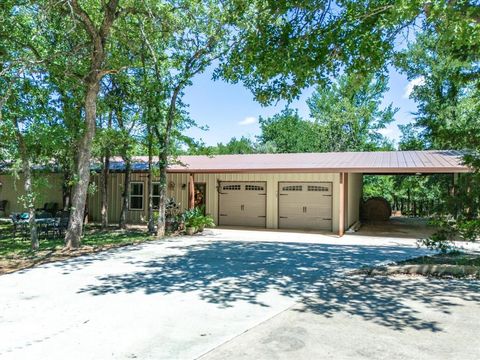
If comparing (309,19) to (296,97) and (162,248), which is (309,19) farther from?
(162,248)

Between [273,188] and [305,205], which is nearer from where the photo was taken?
[305,205]

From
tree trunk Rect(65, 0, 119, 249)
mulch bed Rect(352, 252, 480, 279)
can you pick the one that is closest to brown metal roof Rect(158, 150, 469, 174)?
tree trunk Rect(65, 0, 119, 249)

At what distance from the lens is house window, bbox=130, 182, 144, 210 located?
1941cm

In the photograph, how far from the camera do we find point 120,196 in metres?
19.7

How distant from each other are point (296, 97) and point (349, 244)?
5.07 m

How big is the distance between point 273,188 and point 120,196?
26.2ft

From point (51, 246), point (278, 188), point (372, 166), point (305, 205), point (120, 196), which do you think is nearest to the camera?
point (51, 246)

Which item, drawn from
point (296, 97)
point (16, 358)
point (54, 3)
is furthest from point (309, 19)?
point (16, 358)

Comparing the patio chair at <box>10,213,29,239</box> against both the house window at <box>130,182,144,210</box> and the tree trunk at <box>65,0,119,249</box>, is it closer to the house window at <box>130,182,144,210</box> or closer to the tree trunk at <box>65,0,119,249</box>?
the tree trunk at <box>65,0,119,249</box>

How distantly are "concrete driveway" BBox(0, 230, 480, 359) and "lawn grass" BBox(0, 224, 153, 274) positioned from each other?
0.88 meters

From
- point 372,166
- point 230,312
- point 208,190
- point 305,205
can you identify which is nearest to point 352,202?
point 305,205

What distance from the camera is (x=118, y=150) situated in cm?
1459

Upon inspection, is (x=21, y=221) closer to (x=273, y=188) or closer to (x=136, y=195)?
(x=136, y=195)

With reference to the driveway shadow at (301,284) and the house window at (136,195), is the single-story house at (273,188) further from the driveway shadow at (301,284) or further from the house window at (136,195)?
the driveway shadow at (301,284)
